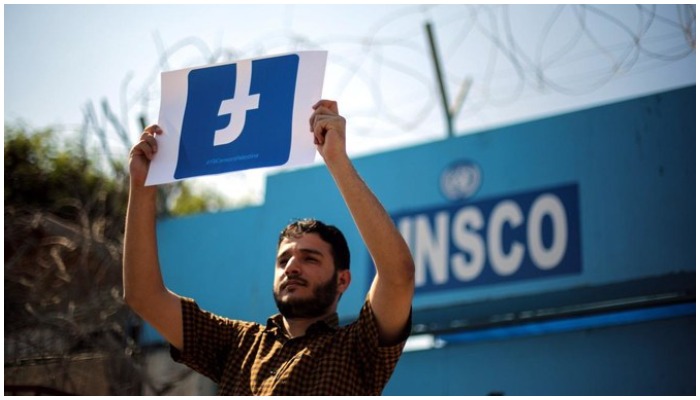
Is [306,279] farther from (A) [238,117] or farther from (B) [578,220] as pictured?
(B) [578,220]

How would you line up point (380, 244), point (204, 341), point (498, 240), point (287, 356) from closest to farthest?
1. point (380, 244)
2. point (287, 356)
3. point (204, 341)
4. point (498, 240)

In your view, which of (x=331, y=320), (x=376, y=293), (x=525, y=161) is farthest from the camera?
(x=525, y=161)

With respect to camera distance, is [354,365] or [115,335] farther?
[115,335]

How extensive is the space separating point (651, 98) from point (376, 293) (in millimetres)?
4208

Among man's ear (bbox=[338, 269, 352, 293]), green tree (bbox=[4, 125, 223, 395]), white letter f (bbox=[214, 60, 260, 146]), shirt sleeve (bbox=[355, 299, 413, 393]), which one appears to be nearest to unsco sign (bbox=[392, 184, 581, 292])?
green tree (bbox=[4, 125, 223, 395])

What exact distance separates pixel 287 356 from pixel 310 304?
7.0 inches

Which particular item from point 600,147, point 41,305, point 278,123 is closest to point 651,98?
point 600,147

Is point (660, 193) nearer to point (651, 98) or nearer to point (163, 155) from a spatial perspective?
point (651, 98)

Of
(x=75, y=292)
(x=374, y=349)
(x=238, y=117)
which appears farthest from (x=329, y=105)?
(x=75, y=292)

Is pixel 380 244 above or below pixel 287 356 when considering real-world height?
above

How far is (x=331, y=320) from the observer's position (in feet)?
9.84

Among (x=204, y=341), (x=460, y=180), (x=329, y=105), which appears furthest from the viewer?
(x=460, y=180)

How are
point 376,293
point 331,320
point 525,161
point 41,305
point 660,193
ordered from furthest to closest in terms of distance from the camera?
point 41,305
point 525,161
point 660,193
point 331,320
point 376,293

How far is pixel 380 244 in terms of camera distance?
2.73m
